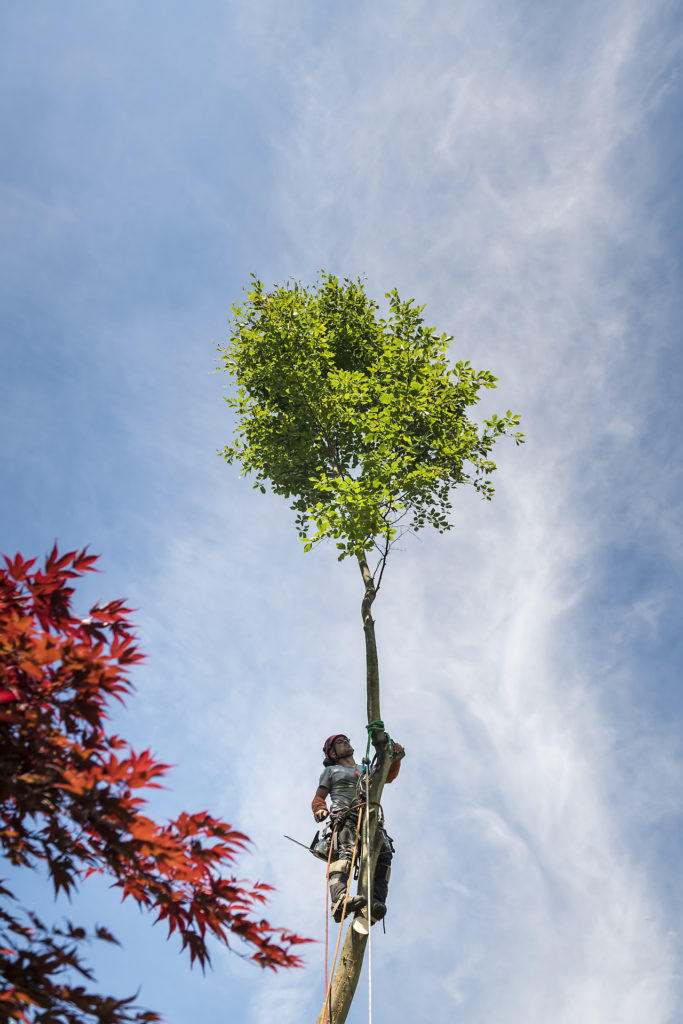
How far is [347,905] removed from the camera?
5.74m

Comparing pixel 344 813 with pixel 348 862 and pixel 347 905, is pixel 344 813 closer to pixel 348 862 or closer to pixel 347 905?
pixel 348 862

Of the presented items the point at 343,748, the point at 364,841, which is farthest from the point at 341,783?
the point at 364,841

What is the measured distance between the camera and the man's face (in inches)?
274

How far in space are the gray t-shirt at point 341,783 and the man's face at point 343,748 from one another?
139 mm

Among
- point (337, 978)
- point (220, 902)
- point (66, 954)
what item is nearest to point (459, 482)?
point (337, 978)

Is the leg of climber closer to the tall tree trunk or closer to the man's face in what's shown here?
the tall tree trunk

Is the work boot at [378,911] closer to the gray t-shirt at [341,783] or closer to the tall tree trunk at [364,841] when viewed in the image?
the tall tree trunk at [364,841]

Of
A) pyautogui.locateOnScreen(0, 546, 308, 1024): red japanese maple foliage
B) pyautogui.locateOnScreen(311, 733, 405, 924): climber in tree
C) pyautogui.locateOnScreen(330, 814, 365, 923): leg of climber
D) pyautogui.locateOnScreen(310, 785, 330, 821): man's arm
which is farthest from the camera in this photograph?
A: pyautogui.locateOnScreen(310, 785, 330, 821): man's arm

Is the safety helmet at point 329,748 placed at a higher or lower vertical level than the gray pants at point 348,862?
higher

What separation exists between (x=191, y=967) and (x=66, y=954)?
83 cm

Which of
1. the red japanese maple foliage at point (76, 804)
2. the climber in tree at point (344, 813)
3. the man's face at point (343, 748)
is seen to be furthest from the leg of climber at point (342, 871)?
the red japanese maple foliage at point (76, 804)

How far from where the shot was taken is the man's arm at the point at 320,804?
6.51m

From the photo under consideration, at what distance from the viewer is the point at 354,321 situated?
976cm

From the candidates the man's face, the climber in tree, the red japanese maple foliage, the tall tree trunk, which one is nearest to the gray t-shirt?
the climber in tree
